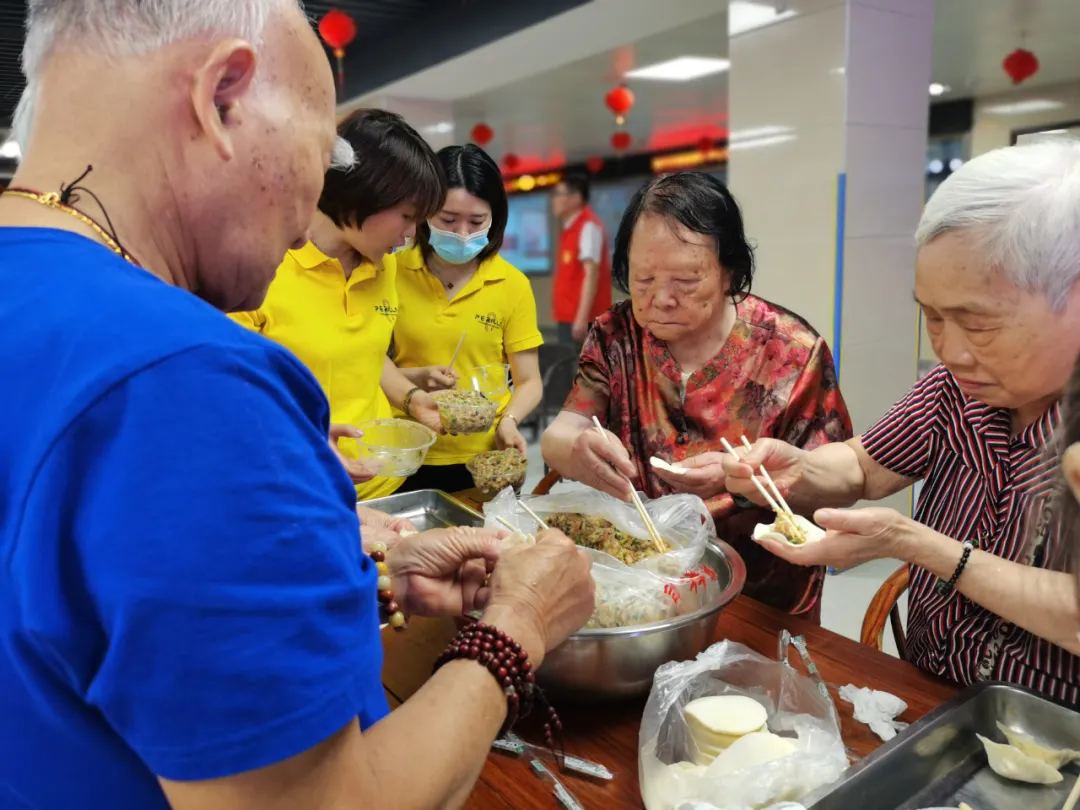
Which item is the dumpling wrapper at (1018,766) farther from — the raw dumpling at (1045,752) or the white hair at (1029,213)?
the white hair at (1029,213)

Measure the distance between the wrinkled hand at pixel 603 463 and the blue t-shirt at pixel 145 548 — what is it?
1.34 meters

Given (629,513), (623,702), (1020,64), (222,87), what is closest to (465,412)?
(629,513)

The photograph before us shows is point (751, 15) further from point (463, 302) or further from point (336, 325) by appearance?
point (336, 325)

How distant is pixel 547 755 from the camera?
1118mm

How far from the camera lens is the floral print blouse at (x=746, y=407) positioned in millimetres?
1960

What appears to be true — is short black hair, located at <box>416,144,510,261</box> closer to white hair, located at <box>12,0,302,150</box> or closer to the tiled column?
the tiled column

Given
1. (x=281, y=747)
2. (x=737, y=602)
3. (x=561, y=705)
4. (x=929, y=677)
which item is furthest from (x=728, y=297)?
(x=281, y=747)

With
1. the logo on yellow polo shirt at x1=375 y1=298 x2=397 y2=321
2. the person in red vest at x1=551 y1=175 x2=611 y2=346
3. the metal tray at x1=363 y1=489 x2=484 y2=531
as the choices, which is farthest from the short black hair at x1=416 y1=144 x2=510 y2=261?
Result: the person in red vest at x1=551 y1=175 x2=611 y2=346

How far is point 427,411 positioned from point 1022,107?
378 inches

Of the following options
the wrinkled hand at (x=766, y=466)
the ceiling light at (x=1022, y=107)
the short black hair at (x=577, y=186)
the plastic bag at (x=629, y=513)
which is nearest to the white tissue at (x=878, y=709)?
the plastic bag at (x=629, y=513)

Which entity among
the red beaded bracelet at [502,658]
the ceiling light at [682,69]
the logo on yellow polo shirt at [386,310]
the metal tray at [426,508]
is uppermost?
the ceiling light at [682,69]

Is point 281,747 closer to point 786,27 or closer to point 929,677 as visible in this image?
point 929,677

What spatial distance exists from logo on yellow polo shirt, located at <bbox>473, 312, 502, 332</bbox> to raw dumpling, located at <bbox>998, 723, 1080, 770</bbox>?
230 cm

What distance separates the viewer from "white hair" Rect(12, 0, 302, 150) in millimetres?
624
